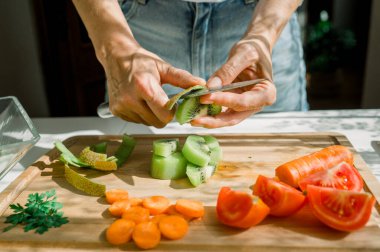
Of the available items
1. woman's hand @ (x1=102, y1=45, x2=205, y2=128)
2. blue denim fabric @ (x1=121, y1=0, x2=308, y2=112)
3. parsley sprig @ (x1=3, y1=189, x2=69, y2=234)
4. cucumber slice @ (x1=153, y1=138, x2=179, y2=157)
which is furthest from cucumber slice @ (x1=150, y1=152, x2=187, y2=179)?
blue denim fabric @ (x1=121, y1=0, x2=308, y2=112)

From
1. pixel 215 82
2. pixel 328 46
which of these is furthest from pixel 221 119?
pixel 328 46

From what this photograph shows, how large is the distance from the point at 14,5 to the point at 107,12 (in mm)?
2631

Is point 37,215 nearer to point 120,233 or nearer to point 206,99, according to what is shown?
point 120,233

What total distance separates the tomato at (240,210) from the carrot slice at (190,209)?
0.17 ft

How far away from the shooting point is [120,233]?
1.08m

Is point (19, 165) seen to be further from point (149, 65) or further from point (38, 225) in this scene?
point (149, 65)

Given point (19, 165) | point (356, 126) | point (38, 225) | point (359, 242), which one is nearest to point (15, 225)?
point (38, 225)

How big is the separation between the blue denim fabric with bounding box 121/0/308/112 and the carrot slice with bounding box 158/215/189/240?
3.10ft

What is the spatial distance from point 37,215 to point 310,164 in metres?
0.86

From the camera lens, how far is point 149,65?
146 centimetres

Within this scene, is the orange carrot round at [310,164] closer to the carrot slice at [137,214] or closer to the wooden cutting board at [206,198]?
the wooden cutting board at [206,198]

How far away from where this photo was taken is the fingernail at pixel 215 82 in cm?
143

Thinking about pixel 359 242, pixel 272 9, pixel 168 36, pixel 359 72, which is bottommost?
pixel 359 72

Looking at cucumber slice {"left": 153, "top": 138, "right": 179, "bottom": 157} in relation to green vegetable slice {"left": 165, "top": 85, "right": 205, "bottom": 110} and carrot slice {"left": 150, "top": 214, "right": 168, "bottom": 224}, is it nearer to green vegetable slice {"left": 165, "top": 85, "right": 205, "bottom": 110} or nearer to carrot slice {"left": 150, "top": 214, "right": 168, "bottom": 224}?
green vegetable slice {"left": 165, "top": 85, "right": 205, "bottom": 110}
